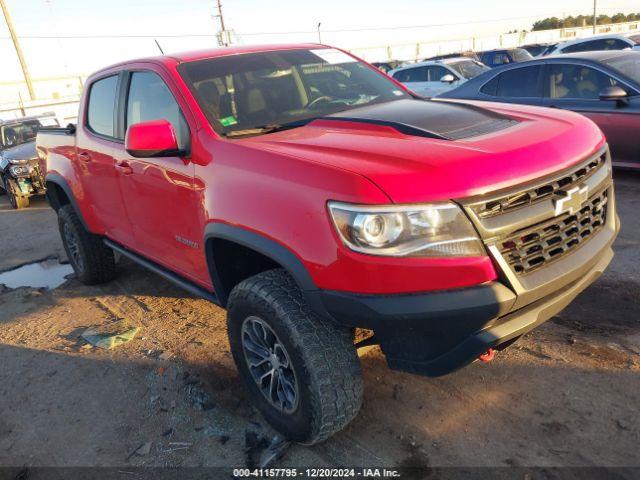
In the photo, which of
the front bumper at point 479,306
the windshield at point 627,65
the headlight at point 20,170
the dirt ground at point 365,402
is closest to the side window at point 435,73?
the windshield at point 627,65

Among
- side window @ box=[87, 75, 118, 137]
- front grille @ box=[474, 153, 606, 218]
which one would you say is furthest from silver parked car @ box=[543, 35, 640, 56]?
front grille @ box=[474, 153, 606, 218]

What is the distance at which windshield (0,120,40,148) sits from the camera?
10.9 metres

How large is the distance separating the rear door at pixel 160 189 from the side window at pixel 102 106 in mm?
255

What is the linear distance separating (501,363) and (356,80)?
2082 millimetres

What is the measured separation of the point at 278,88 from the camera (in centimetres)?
336

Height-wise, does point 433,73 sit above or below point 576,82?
below

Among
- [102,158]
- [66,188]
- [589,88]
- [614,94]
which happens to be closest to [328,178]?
[102,158]

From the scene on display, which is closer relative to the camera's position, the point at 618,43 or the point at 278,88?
the point at 278,88

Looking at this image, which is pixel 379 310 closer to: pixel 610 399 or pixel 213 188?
pixel 213 188

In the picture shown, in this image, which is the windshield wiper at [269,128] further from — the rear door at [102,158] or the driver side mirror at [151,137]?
the rear door at [102,158]

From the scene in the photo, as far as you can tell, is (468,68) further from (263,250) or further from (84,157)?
(263,250)

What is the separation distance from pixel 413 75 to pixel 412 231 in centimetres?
1298

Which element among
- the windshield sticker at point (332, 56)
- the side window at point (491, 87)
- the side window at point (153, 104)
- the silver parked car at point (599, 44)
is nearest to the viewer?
the side window at point (153, 104)

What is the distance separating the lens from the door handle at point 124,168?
3561mm
